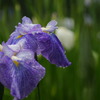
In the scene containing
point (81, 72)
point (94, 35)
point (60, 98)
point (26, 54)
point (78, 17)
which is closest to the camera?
point (26, 54)

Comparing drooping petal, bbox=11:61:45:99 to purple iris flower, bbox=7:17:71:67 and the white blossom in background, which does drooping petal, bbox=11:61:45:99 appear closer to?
purple iris flower, bbox=7:17:71:67

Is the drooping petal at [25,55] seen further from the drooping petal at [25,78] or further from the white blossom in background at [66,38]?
the white blossom in background at [66,38]

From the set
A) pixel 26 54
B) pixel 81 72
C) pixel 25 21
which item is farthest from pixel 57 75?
pixel 26 54

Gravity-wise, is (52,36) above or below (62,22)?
above

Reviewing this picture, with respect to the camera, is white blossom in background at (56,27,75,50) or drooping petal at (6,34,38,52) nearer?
drooping petal at (6,34,38,52)

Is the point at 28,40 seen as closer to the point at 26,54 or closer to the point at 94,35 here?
the point at 26,54

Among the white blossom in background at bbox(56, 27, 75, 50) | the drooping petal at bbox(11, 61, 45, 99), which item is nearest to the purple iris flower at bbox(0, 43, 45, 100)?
the drooping petal at bbox(11, 61, 45, 99)
